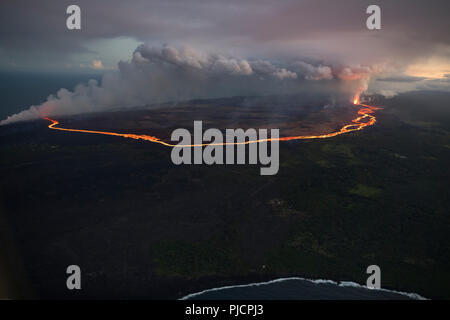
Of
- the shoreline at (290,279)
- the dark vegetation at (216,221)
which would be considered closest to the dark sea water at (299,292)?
the shoreline at (290,279)

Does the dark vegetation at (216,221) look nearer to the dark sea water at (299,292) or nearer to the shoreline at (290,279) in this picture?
the shoreline at (290,279)

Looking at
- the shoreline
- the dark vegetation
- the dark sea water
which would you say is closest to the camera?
the dark sea water

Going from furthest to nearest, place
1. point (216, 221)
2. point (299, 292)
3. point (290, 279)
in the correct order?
point (216, 221)
point (290, 279)
point (299, 292)

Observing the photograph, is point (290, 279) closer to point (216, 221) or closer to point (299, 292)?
point (299, 292)

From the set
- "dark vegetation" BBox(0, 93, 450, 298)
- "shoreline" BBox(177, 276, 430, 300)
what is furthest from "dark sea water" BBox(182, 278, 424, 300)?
"dark vegetation" BBox(0, 93, 450, 298)

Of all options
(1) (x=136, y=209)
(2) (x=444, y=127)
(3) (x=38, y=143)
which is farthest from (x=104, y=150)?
(2) (x=444, y=127)

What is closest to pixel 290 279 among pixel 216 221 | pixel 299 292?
pixel 299 292

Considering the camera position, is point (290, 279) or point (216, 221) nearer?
point (290, 279)

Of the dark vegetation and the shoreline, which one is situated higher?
the dark vegetation

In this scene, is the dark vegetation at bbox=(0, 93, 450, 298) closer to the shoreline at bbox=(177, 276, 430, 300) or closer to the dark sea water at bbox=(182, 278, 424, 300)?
the shoreline at bbox=(177, 276, 430, 300)
